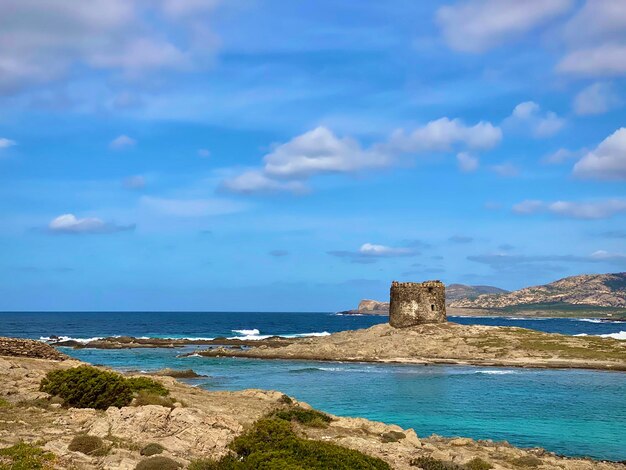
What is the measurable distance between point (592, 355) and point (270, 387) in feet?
130

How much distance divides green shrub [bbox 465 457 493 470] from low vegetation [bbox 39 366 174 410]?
1214 cm

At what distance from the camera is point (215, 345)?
9962cm

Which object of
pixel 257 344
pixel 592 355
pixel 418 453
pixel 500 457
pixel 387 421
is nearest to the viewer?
pixel 418 453

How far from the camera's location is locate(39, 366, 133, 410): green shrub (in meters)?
24.5

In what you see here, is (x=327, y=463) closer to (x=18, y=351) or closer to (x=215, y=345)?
(x=18, y=351)

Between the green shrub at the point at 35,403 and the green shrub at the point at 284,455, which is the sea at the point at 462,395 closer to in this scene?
the green shrub at the point at 284,455

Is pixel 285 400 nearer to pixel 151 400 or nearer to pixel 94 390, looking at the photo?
pixel 151 400

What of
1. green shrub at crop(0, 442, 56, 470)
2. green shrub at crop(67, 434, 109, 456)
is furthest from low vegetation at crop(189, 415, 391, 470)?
green shrub at crop(0, 442, 56, 470)

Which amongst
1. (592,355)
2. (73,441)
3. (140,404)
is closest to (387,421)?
(140,404)

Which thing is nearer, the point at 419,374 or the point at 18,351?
the point at 18,351

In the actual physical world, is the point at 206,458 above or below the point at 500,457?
above

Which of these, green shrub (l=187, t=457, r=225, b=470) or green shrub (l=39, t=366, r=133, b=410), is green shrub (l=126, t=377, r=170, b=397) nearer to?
green shrub (l=39, t=366, r=133, b=410)

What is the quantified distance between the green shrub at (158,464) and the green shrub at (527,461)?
1496 cm

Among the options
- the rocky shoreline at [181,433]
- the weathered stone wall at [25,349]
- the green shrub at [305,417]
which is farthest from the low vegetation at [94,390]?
the weathered stone wall at [25,349]
